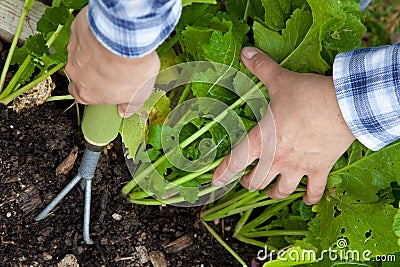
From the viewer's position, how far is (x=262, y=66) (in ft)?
Result: 3.76

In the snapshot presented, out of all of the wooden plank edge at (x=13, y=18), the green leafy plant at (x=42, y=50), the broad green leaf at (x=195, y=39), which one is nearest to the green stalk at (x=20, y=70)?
the green leafy plant at (x=42, y=50)

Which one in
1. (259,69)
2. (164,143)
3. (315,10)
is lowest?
(164,143)

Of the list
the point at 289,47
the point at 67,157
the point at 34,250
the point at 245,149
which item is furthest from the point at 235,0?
the point at 34,250

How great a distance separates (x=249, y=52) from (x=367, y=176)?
355 millimetres

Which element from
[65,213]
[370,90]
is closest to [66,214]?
[65,213]

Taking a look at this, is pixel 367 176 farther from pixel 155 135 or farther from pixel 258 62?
pixel 155 135

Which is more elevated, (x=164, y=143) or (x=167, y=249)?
(x=164, y=143)

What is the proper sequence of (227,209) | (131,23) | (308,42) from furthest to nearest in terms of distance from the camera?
(227,209) → (308,42) → (131,23)

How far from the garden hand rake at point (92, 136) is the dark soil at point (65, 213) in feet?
0.17

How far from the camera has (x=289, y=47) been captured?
118 centimetres

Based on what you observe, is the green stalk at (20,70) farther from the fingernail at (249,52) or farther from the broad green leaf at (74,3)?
the fingernail at (249,52)

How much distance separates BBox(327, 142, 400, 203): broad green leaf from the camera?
1.22m

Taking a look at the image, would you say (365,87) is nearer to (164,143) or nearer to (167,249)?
(164,143)

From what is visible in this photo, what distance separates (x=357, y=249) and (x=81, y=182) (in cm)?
58
